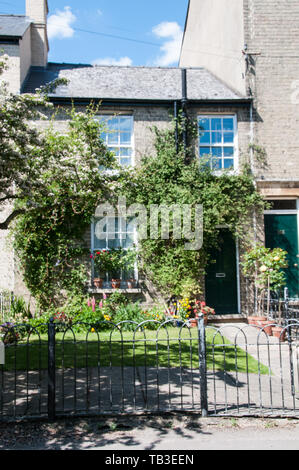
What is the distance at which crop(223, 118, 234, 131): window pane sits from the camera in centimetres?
1239

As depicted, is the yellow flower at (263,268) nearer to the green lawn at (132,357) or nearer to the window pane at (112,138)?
the green lawn at (132,357)

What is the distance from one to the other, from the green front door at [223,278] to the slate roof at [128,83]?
15.4 ft

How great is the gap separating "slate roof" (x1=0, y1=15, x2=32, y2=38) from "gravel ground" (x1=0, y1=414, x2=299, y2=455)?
11764 millimetres

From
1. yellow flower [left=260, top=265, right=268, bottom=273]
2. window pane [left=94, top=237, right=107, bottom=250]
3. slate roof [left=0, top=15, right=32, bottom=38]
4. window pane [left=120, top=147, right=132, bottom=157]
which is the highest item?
slate roof [left=0, top=15, right=32, bottom=38]

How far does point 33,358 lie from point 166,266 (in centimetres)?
484

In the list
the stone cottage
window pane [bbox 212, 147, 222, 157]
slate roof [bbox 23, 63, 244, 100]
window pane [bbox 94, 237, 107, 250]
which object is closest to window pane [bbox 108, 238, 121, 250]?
window pane [bbox 94, 237, 107, 250]

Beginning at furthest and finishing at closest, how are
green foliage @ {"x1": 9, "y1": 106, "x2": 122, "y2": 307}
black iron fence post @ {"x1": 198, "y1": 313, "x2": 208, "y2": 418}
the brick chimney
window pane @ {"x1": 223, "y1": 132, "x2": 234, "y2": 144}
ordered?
the brick chimney, window pane @ {"x1": 223, "y1": 132, "x2": 234, "y2": 144}, green foliage @ {"x1": 9, "y1": 106, "x2": 122, "y2": 307}, black iron fence post @ {"x1": 198, "y1": 313, "x2": 208, "y2": 418}

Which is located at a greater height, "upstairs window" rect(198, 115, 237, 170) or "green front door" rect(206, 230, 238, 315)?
"upstairs window" rect(198, 115, 237, 170)

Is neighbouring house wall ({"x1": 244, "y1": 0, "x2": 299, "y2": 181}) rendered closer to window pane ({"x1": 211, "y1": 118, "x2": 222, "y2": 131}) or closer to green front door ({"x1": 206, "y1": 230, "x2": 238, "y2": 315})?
window pane ({"x1": 211, "y1": 118, "x2": 222, "y2": 131})

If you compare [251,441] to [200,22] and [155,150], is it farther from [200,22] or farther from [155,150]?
[200,22]

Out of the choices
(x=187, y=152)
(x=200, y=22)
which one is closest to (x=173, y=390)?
(x=187, y=152)

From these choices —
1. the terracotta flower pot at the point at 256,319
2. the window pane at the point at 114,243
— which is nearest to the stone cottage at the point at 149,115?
the window pane at the point at 114,243

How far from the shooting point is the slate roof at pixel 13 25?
1205 cm

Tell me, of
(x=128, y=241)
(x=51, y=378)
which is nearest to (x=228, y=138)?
(x=128, y=241)
